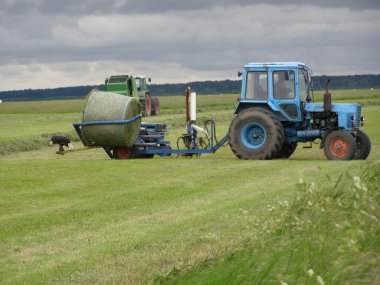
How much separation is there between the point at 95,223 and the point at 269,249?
19.3ft

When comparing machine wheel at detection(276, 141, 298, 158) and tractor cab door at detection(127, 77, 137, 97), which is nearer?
machine wheel at detection(276, 141, 298, 158)

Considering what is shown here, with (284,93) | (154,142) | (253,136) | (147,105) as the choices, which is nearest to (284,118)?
(284,93)

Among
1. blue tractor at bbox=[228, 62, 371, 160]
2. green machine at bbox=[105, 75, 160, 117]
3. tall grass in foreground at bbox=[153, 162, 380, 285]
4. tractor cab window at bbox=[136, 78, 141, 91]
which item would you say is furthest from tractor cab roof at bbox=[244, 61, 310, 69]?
tractor cab window at bbox=[136, 78, 141, 91]

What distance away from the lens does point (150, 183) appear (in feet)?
53.2

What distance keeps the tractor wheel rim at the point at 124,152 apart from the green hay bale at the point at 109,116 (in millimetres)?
484

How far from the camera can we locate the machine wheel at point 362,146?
20484 mm

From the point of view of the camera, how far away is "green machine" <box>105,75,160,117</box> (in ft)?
154

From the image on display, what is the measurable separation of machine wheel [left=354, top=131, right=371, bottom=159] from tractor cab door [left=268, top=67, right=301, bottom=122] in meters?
1.60

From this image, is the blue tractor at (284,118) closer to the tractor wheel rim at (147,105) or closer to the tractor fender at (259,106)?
the tractor fender at (259,106)

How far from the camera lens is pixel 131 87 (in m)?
47.3

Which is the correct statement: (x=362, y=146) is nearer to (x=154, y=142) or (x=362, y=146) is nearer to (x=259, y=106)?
(x=259, y=106)

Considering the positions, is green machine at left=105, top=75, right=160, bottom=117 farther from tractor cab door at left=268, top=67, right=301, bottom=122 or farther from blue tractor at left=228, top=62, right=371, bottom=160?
tractor cab door at left=268, top=67, right=301, bottom=122

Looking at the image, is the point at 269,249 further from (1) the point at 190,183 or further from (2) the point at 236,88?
(2) the point at 236,88

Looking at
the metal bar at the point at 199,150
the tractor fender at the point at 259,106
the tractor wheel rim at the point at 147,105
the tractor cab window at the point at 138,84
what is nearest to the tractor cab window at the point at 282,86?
the tractor fender at the point at 259,106
